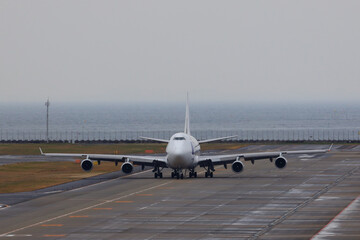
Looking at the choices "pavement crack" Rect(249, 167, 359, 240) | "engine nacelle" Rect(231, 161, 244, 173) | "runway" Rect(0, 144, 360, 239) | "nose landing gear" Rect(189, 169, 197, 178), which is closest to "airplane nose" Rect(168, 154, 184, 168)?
"runway" Rect(0, 144, 360, 239)

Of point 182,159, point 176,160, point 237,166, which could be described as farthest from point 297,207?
point 237,166

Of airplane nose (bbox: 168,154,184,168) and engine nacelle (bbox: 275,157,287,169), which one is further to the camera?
engine nacelle (bbox: 275,157,287,169)

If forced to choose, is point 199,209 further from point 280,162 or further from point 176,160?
point 280,162

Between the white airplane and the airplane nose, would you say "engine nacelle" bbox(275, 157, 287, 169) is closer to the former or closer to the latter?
the white airplane

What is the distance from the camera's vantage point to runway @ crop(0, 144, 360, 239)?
50656 millimetres

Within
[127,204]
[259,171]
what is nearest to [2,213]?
[127,204]

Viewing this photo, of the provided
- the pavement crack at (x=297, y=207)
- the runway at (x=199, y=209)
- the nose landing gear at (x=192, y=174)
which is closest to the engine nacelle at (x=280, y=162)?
the runway at (x=199, y=209)

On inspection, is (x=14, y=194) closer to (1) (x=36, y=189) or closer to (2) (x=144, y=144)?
(1) (x=36, y=189)

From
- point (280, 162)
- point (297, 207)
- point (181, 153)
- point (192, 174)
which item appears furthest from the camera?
point (192, 174)

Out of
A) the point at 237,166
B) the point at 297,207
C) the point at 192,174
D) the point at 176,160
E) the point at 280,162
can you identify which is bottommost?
the point at 297,207

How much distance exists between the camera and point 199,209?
61812 millimetres

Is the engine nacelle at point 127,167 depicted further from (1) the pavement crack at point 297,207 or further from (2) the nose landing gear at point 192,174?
(1) the pavement crack at point 297,207

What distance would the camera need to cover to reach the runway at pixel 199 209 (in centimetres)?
5066

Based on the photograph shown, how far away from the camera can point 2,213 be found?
61250mm
